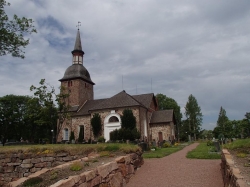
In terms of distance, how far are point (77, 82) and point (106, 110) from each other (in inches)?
368

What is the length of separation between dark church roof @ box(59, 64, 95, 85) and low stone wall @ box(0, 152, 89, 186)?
91.0ft

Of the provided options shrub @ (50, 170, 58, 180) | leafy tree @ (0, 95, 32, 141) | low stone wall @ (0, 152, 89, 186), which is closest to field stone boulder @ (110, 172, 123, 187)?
shrub @ (50, 170, 58, 180)

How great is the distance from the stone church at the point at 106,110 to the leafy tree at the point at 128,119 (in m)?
0.79

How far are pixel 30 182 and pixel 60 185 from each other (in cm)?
134

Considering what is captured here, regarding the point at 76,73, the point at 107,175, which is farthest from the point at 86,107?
the point at 107,175

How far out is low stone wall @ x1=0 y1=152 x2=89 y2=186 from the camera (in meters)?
10.5

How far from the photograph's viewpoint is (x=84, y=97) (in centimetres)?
3931

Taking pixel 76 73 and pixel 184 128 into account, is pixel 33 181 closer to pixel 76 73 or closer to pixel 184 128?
pixel 76 73

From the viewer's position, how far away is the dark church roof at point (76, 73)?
38.3 metres

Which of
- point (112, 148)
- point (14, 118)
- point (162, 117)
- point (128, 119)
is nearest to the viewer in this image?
point (112, 148)

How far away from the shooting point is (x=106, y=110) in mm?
31656

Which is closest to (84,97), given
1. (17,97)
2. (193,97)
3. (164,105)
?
(17,97)

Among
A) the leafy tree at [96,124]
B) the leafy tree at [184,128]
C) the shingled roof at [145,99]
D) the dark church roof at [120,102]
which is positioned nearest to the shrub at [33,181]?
the dark church roof at [120,102]

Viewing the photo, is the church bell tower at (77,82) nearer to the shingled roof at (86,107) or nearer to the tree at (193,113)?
the shingled roof at (86,107)
